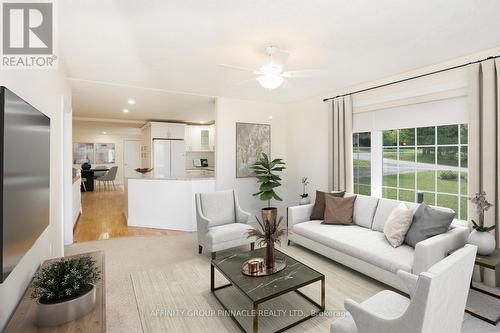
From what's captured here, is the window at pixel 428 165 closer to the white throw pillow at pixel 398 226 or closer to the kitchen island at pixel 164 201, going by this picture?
the white throw pillow at pixel 398 226

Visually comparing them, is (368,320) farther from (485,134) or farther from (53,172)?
(53,172)

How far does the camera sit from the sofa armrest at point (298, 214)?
3947 millimetres

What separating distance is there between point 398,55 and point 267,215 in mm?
3255

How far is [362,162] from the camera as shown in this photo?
4273 mm

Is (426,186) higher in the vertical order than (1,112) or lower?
lower

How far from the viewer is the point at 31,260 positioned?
1.76 m

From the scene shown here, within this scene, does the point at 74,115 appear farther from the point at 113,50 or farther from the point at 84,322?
the point at 84,322

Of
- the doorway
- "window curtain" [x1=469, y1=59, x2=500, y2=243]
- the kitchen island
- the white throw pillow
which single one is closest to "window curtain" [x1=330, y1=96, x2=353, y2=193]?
the white throw pillow

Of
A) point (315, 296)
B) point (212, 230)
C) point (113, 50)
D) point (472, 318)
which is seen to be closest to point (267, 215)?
point (212, 230)

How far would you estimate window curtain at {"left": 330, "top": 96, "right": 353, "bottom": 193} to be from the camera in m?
4.21

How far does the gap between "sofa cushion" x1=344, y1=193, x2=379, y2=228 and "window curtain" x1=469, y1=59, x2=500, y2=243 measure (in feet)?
3.44

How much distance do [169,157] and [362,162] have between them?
5440mm

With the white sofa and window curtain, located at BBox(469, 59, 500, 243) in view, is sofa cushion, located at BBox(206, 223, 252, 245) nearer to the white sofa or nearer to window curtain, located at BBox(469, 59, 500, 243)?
the white sofa

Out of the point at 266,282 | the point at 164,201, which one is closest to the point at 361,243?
the point at 266,282
